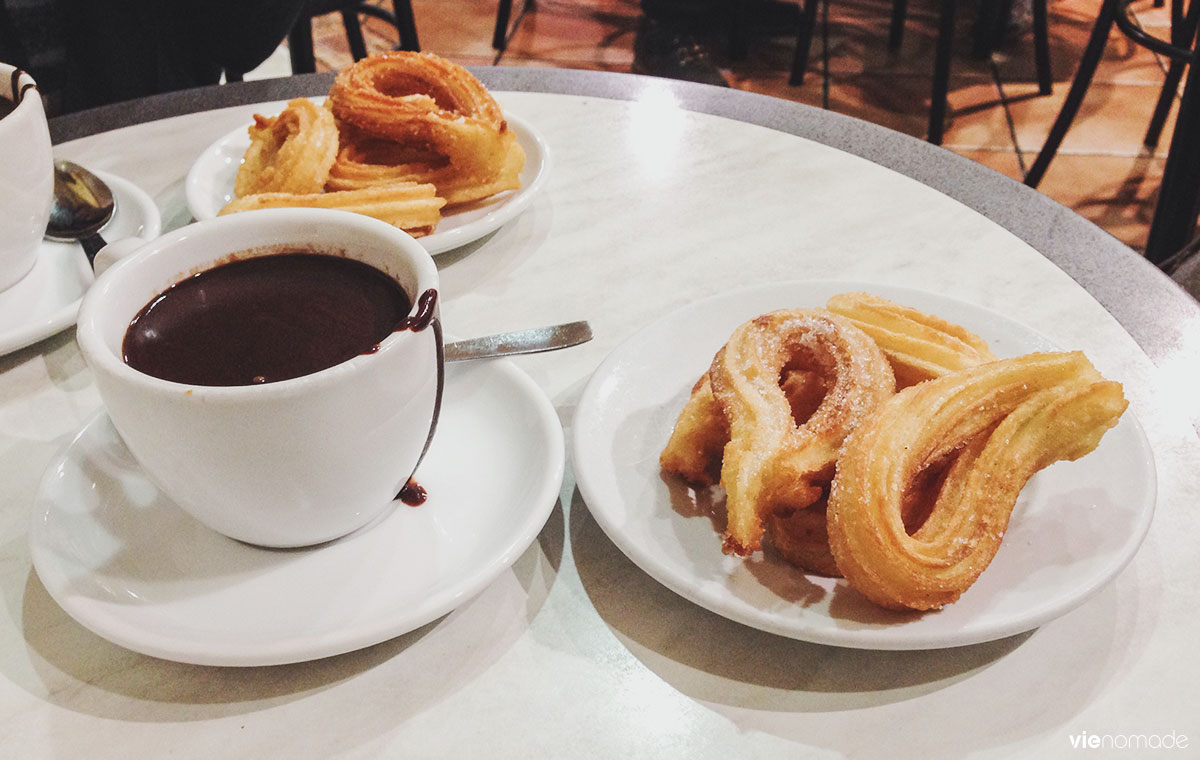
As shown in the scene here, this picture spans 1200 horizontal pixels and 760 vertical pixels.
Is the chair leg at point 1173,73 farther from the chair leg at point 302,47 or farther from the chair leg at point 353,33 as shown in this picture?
the chair leg at point 302,47

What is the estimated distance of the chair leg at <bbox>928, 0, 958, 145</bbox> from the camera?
2.67m

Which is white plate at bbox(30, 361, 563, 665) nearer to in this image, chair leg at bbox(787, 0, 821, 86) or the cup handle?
the cup handle

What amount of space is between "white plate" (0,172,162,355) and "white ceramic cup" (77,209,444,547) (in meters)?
0.25

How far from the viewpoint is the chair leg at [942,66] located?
267 centimetres

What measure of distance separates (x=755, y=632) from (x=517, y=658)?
0.49ft

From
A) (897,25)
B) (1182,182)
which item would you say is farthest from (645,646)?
(897,25)

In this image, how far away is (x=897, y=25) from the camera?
367cm

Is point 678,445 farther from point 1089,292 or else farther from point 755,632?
point 1089,292

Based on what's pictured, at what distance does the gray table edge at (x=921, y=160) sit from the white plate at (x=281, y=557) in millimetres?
571

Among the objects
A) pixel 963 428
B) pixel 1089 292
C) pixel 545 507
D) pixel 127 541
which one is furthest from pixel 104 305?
pixel 1089 292

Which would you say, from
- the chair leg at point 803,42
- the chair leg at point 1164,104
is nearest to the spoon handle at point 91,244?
the chair leg at point 1164,104

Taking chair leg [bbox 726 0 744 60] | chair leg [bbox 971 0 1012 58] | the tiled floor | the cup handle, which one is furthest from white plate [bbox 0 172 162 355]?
chair leg [bbox 971 0 1012 58]

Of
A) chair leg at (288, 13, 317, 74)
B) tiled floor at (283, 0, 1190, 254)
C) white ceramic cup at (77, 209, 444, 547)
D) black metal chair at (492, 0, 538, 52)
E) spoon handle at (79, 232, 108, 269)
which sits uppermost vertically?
white ceramic cup at (77, 209, 444, 547)

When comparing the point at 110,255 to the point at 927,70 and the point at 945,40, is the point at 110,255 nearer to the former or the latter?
the point at 945,40
